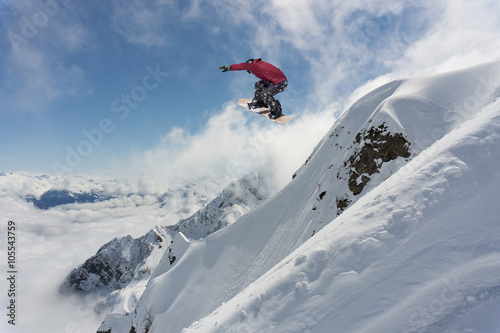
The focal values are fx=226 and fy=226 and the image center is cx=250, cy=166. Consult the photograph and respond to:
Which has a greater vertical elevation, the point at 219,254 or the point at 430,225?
the point at 219,254

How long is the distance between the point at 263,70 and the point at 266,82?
108 cm

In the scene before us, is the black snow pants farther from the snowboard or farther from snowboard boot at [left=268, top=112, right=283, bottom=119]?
the snowboard

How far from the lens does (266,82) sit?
518 inches

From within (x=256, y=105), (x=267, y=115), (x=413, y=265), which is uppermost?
(x=256, y=105)

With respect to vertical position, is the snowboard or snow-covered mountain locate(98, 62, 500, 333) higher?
the snowboard

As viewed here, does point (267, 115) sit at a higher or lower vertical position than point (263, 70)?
lower

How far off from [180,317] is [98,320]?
16948 centimetres

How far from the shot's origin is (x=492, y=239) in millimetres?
4742

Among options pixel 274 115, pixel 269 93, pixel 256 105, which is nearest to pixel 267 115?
pixel 274 115

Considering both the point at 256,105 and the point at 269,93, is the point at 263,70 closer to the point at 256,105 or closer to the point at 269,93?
the point at 269,93

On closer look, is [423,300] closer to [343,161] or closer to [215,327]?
[215,327]

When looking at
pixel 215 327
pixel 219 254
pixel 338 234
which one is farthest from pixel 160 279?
pixel 338 234

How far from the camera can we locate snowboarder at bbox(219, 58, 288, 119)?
11.7 meters

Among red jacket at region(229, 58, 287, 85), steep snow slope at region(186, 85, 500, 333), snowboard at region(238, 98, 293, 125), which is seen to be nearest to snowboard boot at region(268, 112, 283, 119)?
snowboard at region(238, 98, 293, 125)
